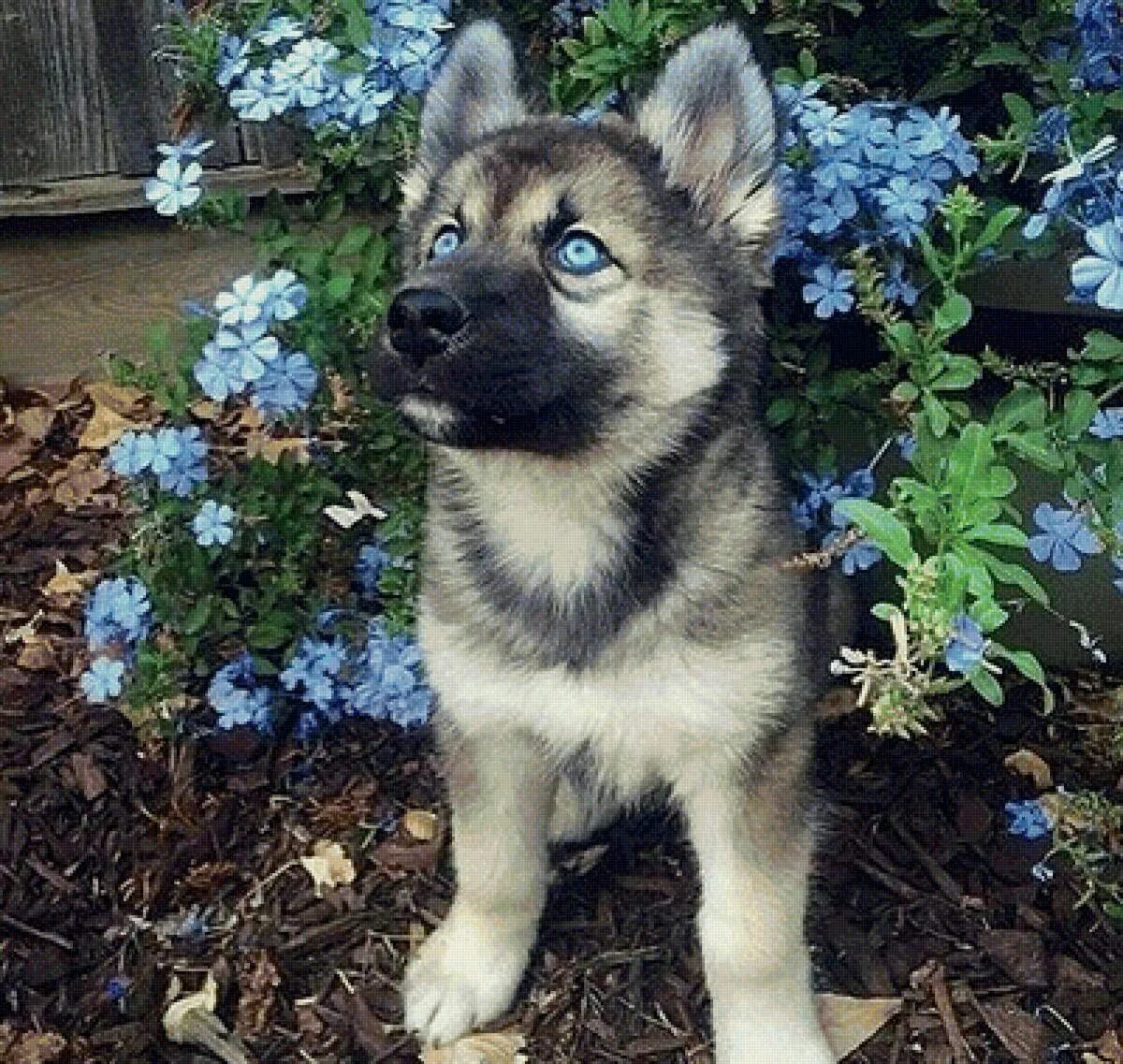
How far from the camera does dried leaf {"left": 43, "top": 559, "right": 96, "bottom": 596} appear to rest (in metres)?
4.30

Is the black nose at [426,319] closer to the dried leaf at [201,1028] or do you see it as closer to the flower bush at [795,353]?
the flower bush at [795,353]

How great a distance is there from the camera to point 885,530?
8.07 feet

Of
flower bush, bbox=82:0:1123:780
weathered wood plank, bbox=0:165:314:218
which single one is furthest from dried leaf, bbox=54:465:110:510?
flower bush, bbox=82:0:1123:780

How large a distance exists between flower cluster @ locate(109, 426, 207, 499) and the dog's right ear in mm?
643

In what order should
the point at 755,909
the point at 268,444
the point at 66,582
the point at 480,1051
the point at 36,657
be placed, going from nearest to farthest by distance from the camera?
the point at 755,909, the point at 480,1051, the point at 36,657, the point at 66,582, the point at 268,444

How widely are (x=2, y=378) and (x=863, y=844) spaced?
265 centimetres

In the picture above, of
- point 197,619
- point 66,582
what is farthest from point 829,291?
point 66,582

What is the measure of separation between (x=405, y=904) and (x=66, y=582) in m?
1.26

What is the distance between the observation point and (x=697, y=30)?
2844mm

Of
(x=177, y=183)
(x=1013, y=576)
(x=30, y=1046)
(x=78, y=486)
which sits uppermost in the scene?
(x=177, y=183)

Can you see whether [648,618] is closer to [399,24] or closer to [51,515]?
[399,24]

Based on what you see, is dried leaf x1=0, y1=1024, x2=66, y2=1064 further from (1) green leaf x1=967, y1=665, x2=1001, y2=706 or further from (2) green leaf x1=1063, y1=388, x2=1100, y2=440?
(2) green leaf x1=1063, y1=388, x2=1100, y2=440

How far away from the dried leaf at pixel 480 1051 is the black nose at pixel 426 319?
1.24m

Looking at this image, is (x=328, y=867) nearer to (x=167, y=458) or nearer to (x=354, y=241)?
(x=167, y=458)
